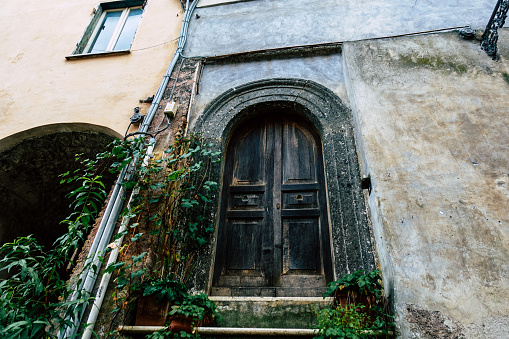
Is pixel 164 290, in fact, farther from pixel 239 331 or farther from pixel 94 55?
pixel 94 55

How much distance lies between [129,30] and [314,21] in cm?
345

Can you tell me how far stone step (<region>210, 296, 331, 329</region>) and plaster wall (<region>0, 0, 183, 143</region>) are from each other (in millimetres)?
2848

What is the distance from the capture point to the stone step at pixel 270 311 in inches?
114

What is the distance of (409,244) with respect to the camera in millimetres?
2740

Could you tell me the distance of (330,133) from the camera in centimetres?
393

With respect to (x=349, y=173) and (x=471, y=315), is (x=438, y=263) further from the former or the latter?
(x=349, y=173)

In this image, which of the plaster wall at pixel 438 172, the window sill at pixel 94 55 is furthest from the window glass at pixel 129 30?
the plaster wall at pixel 438 172

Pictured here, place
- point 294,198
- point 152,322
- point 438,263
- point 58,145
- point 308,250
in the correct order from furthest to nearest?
point 58,145
point 294,198
point 308,250
point 152,322
point 438,263

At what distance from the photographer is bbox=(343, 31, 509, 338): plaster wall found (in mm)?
2467

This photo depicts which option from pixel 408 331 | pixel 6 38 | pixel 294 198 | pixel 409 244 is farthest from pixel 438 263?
pixel 6 38

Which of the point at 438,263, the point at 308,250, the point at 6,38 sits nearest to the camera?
the point at 438,263

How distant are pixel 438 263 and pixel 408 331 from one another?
1.99 feet

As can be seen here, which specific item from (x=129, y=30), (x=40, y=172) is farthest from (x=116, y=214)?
(x=129, y=30)

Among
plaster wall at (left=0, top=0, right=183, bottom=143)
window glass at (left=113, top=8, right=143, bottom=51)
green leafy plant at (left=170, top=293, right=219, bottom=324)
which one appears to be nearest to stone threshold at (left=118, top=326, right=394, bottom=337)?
green leafy plant at (left=170, top=293, right=219, bottom=324)
